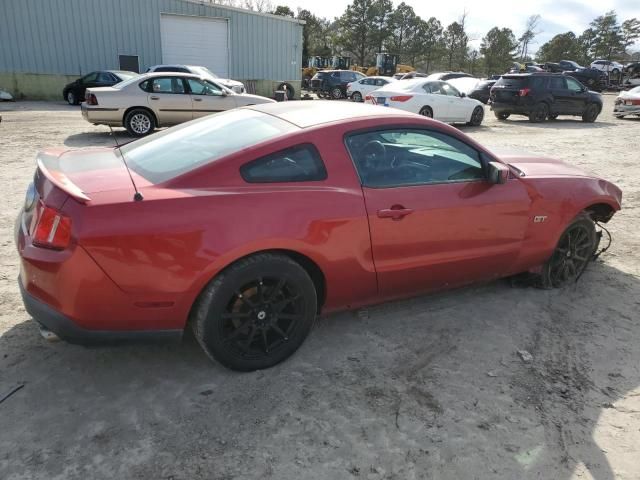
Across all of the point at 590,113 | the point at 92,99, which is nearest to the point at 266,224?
the point at 92,99

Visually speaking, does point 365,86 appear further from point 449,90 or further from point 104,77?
point 104,77

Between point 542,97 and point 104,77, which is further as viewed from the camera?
point 104,77

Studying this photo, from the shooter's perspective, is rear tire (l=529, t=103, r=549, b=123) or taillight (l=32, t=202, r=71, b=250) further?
rear tire (l=529, t=103, r=549, b=123)

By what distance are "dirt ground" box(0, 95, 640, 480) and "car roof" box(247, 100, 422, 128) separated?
1.42 m

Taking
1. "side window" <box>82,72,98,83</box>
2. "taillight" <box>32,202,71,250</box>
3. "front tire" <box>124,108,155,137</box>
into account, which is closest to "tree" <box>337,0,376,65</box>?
"side window" <box>82,72,98,83</box>

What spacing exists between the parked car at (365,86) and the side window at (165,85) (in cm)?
1195

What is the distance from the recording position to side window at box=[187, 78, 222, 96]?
1170 cm

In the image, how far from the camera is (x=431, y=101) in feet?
48.5

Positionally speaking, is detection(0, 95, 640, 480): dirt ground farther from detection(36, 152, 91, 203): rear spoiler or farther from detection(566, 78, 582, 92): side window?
detection(566, 78, 582, 92): side window

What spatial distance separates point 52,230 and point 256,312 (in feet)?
3.65

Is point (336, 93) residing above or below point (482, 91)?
below

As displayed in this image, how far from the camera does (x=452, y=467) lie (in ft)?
7.53

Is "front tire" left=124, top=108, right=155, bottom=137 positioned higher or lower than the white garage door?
lower

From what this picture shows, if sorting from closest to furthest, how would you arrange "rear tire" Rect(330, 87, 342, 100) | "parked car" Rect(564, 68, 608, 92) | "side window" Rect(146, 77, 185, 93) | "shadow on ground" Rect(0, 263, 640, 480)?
"shadow on ground" Rect(0, 263, 640, 480)
"side window" Rect(146, 77, 185, 93)
"rear tire" Rect(330, 87, 342, 100)
"parked car" Rect(564, 68, 608, 92)
